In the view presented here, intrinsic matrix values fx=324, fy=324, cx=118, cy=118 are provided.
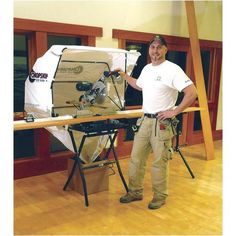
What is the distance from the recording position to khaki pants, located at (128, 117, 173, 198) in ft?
9.61

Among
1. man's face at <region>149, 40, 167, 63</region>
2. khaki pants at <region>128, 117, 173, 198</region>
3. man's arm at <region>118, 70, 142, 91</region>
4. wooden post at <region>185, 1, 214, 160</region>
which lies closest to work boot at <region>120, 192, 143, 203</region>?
khaki pants at <region>128, 117, 173, 198</region>

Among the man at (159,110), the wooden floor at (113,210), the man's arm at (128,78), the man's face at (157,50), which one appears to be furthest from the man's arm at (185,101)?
the wooden floor at (113,210)

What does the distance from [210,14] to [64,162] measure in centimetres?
370

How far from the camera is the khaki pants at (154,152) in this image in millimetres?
2928

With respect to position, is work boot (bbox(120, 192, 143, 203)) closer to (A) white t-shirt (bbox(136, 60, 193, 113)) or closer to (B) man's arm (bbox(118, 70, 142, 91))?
(A) white t-shirt (bbox(136, 60, 193, 113))

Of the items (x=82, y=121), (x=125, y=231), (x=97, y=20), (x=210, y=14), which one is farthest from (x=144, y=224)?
(x=210, y=14)

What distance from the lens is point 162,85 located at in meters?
2.87

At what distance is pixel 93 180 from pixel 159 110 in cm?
107

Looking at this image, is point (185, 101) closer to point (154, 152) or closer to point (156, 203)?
point (154, 152)

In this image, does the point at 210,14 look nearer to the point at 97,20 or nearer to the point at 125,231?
the point at 97,20

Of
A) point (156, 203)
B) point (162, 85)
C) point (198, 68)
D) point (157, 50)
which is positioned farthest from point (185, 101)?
point (198, 68)

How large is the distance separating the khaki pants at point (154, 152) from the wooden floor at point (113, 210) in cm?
22
